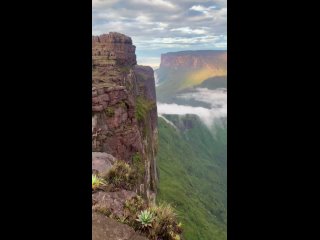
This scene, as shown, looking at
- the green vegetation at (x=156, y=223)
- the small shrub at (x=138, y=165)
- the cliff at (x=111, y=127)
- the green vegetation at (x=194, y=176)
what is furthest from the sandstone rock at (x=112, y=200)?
the green vegetation at (x=194, y=176)

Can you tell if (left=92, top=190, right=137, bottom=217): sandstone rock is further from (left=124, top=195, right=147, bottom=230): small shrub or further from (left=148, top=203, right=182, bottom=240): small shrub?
(left=148, top=203, right=182, bottom=240): small shrub

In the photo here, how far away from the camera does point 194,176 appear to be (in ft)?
403

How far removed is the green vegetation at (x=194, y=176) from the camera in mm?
76500

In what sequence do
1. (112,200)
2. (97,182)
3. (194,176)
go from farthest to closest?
1. (194,176)
2. (97,182)
3. (112,200)

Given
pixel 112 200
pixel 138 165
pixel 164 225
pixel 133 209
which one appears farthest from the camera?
pixel 138 165

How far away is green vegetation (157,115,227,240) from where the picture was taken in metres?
76.5

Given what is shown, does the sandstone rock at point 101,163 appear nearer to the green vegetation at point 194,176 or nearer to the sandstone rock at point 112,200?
the sandstone rock at point 112,200

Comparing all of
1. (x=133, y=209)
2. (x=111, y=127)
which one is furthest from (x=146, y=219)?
(x=111, y=127)

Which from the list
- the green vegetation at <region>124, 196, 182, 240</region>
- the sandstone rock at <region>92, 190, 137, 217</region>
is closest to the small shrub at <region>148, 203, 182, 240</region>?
the green vegetation at <region>124, 196, 182, 240</region>

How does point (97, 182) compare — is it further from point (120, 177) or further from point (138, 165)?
point (138, 165)

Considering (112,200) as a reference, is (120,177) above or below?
above
